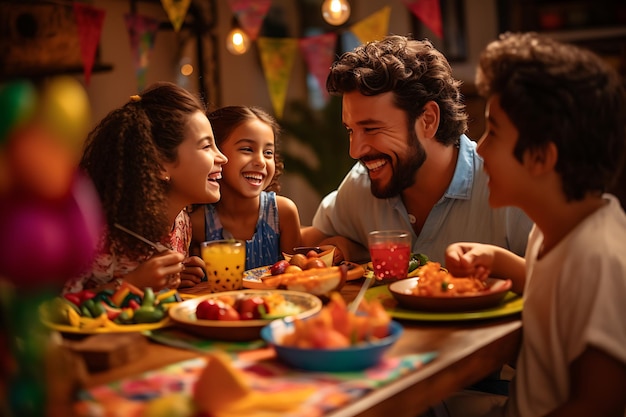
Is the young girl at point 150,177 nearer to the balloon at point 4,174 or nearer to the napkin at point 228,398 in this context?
the napkin at point 228,398

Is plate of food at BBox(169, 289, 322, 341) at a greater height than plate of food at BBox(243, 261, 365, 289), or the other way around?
plate of food at BBox(169, 289, 322, 341)

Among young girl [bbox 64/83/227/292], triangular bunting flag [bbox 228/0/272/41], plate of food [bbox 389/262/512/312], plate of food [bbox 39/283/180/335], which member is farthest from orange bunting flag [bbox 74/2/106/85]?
plate of food [bbox 389/262/512/312]

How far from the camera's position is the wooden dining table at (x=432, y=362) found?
119cm

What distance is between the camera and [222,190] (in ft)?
9.46

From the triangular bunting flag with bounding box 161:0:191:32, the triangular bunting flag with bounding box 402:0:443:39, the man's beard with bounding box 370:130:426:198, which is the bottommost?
the man's beard with bounding box 370:130:426:198

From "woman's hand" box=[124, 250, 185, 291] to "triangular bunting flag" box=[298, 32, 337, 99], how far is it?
3.61m

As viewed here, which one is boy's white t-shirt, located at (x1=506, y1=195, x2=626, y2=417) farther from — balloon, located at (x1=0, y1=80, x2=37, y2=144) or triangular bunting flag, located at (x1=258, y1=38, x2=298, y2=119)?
triangular bunting flag, located at (x1=258, y1=38, x2=298, y2=119)

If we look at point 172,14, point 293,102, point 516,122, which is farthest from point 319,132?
point 516,122

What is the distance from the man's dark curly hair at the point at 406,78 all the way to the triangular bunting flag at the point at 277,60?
2.29 meters

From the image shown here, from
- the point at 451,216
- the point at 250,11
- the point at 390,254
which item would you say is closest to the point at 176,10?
the point at 250,11

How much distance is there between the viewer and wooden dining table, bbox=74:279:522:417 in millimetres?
1190

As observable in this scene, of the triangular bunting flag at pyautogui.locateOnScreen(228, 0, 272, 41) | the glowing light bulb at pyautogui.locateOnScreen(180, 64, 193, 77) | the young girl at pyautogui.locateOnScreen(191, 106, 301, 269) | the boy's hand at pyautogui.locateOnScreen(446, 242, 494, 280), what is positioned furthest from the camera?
the glowing light bulb at pyautogui.locateOnScreen(180, 64, 193, 77)

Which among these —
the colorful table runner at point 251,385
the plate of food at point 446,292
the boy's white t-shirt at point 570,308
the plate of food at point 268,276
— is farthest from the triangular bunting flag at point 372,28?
the colorful table runner at point 251,385

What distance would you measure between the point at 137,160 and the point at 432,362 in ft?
4.32
